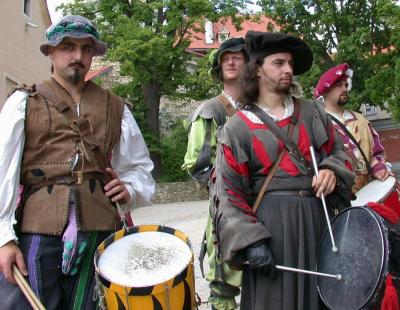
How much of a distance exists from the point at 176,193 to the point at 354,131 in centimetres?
1696

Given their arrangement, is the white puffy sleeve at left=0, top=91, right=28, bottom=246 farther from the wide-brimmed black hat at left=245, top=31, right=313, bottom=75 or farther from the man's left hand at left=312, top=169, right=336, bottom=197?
the man's left hand at left=312, top=169, right=336, bottom=197

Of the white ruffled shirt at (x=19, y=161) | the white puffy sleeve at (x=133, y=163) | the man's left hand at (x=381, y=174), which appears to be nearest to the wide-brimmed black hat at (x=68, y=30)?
the white ruffled shirt at (x=19, y=161)

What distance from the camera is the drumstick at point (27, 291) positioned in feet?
7.50

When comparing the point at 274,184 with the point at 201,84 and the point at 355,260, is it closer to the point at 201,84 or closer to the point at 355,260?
the point at 355,260

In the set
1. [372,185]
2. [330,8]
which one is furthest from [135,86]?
[372,185]

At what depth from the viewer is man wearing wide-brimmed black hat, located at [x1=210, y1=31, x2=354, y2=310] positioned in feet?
8.03

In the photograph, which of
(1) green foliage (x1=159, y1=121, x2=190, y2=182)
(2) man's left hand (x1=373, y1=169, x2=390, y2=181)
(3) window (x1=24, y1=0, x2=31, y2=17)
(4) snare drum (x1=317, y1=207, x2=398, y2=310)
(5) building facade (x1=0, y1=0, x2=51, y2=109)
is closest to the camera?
(4) snare drum (x1=317, y1=207, x2=398, y2=310)

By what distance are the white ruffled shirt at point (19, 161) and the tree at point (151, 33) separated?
18557 millimetres

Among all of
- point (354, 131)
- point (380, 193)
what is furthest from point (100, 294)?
point (354, 131)

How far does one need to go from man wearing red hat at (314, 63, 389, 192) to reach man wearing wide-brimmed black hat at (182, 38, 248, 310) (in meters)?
0.94

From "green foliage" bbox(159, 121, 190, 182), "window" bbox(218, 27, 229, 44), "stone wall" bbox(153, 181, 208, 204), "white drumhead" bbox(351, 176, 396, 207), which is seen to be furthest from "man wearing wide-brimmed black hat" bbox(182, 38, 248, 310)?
"green foliage" bbox(159, 121, 190, 182)

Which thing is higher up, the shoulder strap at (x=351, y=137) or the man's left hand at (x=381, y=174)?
the shoulder strap at (x=351, y=137)

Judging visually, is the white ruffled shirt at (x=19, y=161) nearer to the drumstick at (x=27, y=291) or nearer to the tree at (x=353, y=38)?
the drumstick at (x=27, y=291)

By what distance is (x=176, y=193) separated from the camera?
21.2 meters
